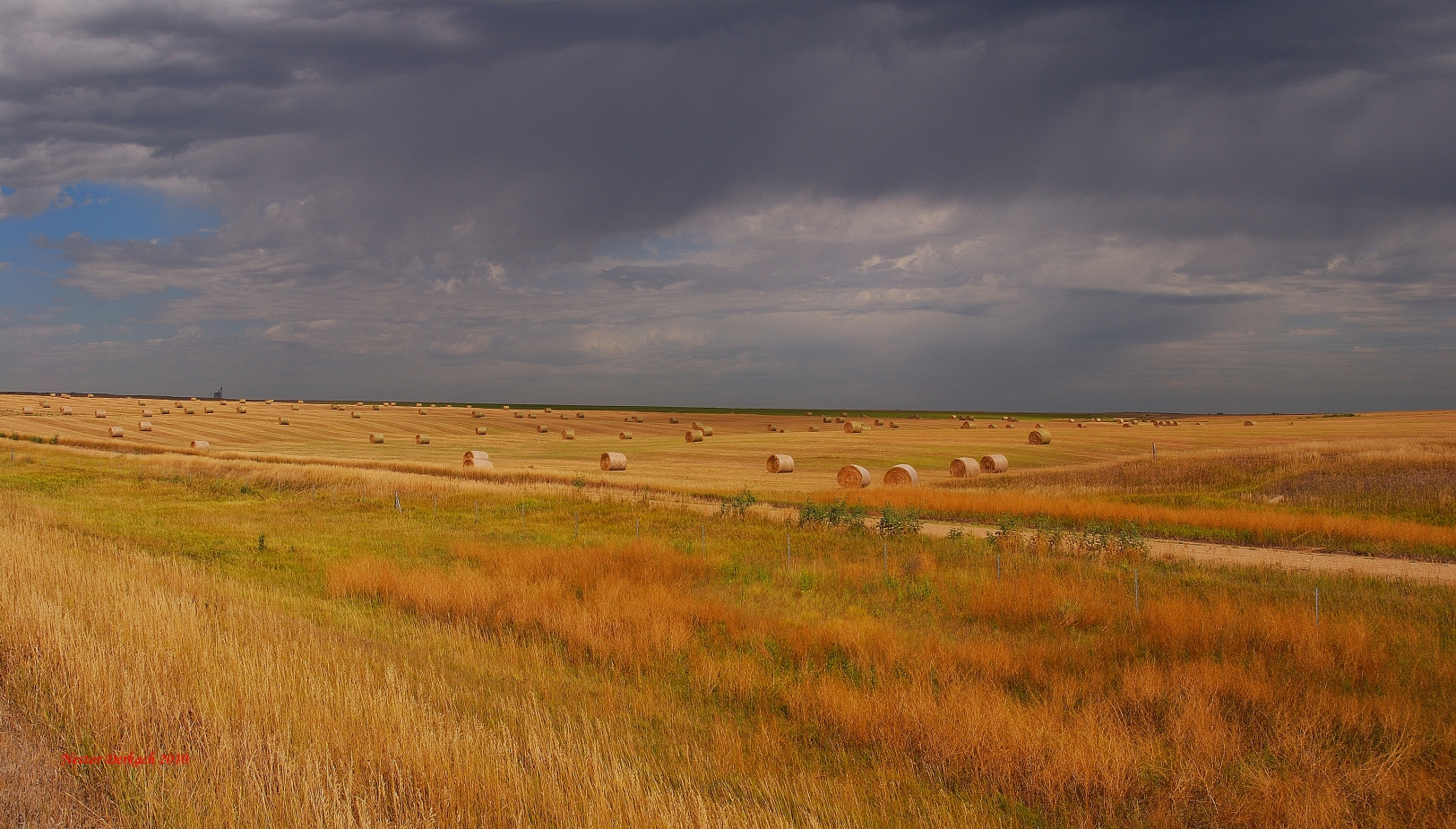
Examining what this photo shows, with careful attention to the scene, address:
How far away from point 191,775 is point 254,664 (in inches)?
91.1

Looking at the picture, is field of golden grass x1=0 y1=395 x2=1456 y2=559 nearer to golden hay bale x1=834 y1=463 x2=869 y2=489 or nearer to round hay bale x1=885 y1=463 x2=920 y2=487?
round hay bale x1=885 y1=463 x2=920 y2=487

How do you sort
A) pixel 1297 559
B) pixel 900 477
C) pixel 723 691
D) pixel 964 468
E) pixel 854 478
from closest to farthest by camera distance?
pixel 723 691 < pixel 1297 559 < pixel 854 478 < pixel 900 477 < pixel 964 468

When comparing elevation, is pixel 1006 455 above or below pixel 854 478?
above

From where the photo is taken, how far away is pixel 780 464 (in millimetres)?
45656

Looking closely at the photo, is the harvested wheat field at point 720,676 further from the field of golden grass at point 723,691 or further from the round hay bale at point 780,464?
the round hay bale at point 780,464

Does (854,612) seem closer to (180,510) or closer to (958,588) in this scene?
(958,588)

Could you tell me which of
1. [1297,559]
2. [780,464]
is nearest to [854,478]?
[780,464]

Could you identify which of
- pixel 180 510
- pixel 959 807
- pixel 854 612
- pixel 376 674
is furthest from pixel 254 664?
pixel 180 510

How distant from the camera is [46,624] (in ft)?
24.2

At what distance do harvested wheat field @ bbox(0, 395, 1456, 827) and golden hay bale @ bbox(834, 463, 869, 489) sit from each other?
51.8 feet

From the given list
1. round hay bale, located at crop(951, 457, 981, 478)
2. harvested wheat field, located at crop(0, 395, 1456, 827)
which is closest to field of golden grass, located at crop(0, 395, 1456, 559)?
round hay bale, located at crop(951, 457, 981, 478)

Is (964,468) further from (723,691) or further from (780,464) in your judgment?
(723,691)

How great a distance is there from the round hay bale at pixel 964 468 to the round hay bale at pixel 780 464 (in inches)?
349

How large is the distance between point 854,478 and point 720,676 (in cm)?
2989
